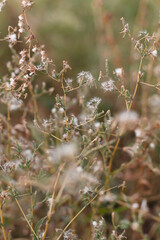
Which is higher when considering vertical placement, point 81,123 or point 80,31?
point 80,31

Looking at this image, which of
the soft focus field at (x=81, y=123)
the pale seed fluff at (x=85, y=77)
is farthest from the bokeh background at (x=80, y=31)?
the pale seed fluff at (x=85, y=77)

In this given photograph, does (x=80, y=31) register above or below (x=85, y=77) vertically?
above

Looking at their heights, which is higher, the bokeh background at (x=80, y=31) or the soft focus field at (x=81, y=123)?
the bokeh background at (x=80, y=31)

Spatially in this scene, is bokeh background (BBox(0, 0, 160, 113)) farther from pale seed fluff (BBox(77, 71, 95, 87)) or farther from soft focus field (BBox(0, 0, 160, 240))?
pale seed fluff (BBox(77, 71, 95, 87))

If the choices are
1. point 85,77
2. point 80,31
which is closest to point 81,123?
point 85,77

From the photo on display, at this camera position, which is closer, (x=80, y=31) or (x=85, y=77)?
(x=85, y=77)

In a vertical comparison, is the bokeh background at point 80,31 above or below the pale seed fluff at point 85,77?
above

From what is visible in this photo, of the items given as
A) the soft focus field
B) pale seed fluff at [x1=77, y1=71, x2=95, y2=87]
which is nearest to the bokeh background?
the soft focus field

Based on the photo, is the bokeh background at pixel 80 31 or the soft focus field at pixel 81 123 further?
the bokeh background at pixel 80 31

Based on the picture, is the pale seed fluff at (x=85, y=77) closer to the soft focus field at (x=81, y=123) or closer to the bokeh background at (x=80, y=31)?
the soft focus field at (x=81, y=123)

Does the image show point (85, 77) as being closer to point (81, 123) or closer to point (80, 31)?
point (81, 123)
